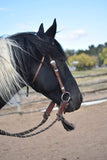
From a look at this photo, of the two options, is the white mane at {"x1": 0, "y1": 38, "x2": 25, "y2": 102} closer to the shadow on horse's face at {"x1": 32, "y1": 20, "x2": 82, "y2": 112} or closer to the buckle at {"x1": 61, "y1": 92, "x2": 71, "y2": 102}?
the shadow on horse's face at {"x1": 32, "y1": 20, "x2": 82, "y2": 112}

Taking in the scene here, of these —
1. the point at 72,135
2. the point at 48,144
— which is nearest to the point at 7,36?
the point at 48,144

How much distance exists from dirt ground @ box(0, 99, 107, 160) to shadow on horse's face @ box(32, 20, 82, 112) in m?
2.04

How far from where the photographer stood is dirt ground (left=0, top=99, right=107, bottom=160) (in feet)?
13.3

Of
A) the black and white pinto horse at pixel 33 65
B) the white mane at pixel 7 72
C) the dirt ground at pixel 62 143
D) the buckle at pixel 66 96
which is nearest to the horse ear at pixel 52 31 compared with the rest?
the black and white pinto horse at pixel 33 65

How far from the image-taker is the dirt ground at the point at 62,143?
4.06 meters

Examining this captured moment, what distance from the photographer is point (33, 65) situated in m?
2.10

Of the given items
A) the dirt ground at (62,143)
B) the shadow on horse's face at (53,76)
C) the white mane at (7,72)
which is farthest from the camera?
the dirt ground at (62,143)

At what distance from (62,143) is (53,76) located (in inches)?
120

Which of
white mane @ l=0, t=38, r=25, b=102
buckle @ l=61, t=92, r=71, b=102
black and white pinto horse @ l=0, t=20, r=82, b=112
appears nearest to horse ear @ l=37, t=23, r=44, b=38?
black and white pinto horse @ l=0, t=20, r=82, b=112

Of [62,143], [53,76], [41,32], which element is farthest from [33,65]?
[62,143]

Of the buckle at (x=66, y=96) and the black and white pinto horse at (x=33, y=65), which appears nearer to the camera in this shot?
the black and white pinto horse at (x=33, y=65)

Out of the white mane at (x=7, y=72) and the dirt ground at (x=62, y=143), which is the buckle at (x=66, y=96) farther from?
the dirt ground at (x=62, y=143)

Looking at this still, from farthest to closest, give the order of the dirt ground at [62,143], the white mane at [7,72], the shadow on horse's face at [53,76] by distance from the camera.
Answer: the dirt ground at [62,143] < the shadow on horse's face at [53,76] < the white mane at [7,72]

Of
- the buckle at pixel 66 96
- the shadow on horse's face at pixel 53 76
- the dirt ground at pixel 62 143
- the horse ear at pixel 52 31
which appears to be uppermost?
the horse ear at pixel 52 31
